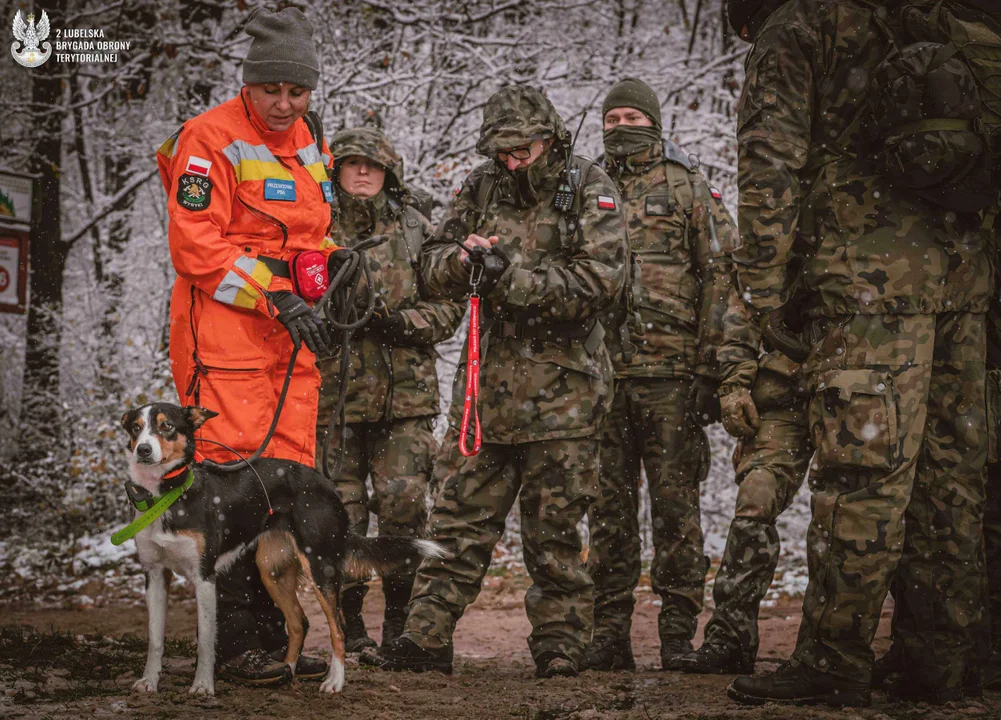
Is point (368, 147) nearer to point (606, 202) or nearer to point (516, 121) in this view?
point (516, 121)

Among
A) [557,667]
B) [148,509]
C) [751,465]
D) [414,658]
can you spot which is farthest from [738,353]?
[148,509]

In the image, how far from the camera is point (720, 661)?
4.67 m

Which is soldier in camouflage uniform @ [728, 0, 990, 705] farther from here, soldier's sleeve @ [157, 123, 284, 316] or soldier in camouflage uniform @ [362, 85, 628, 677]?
soldier's sleeve @ [157, 123, 284, 316]

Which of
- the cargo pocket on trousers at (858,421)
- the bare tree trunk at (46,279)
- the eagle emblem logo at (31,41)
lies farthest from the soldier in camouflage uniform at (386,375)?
the eagle emblem logo at (31,41)

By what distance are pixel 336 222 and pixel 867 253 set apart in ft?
11.1

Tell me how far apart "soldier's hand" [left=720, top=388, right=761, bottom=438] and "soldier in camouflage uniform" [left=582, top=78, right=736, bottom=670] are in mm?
1073

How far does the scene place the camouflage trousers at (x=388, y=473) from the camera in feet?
18.5

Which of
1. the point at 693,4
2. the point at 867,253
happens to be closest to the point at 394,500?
the point at 867,253

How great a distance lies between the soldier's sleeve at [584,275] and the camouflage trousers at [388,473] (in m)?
1.37

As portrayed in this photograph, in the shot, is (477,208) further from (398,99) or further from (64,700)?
(398,99)

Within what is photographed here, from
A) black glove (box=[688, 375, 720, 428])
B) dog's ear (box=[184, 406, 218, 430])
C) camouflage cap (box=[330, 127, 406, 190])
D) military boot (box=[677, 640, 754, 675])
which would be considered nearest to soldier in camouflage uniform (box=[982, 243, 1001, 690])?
military boot (box=[677, 640, 754, 675])

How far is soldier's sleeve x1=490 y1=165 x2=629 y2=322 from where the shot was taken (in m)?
4.57

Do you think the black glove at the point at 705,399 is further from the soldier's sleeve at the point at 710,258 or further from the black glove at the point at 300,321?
the black glove at the point at 300,321

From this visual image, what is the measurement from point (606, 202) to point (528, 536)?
1675 millimetres
